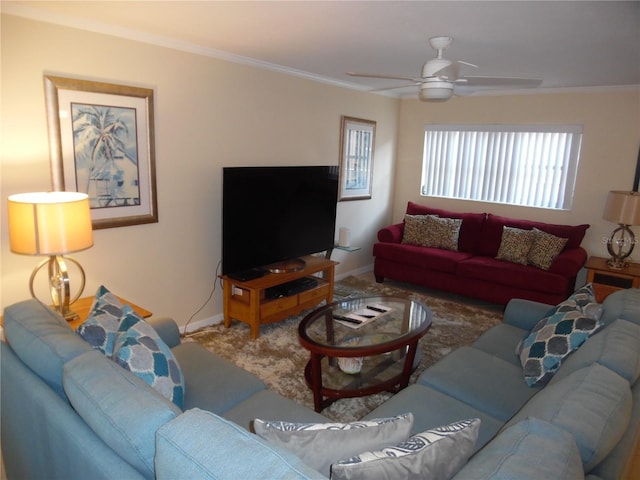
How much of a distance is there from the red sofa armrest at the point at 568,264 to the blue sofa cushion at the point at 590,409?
306 cm

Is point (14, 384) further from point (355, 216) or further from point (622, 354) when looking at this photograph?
point (355, 216)

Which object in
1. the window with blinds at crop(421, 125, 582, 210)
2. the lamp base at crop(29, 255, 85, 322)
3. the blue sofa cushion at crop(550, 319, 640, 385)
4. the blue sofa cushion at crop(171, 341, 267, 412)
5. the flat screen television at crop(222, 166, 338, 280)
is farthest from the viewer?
the window with blinds at crop(421, 125, 582, 210)

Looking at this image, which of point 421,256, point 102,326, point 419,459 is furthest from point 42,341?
point 421,256

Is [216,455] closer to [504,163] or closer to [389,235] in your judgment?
[389,235]

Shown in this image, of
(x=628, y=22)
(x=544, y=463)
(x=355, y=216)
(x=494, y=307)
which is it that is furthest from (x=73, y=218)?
(x=494, y=307)

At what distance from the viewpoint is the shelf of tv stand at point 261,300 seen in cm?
373

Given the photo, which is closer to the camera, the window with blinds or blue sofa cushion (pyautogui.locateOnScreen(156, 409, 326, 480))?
blue sofa cushion (pyautogui.locateOnScreen(156, 409, 326, 480))

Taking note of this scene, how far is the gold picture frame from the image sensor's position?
204 inches

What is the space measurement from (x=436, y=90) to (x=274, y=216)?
1847 mm

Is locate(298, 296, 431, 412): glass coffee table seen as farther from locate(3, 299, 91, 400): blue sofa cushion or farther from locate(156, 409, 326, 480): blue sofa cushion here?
locate(156, 409, 326, 480): blue sofa cushion

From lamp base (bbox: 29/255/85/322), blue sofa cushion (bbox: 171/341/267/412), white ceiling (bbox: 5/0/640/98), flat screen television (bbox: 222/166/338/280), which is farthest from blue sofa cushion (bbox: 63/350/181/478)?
flat screen television (bbox: 222/166/338/280)

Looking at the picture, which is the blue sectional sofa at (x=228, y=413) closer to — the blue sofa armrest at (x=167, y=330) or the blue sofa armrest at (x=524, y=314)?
the blue sofa armrest at (x=167, y=330)

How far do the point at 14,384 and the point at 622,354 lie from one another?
2362mm

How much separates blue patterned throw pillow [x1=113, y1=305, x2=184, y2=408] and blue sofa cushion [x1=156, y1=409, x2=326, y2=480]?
2.29 ft
